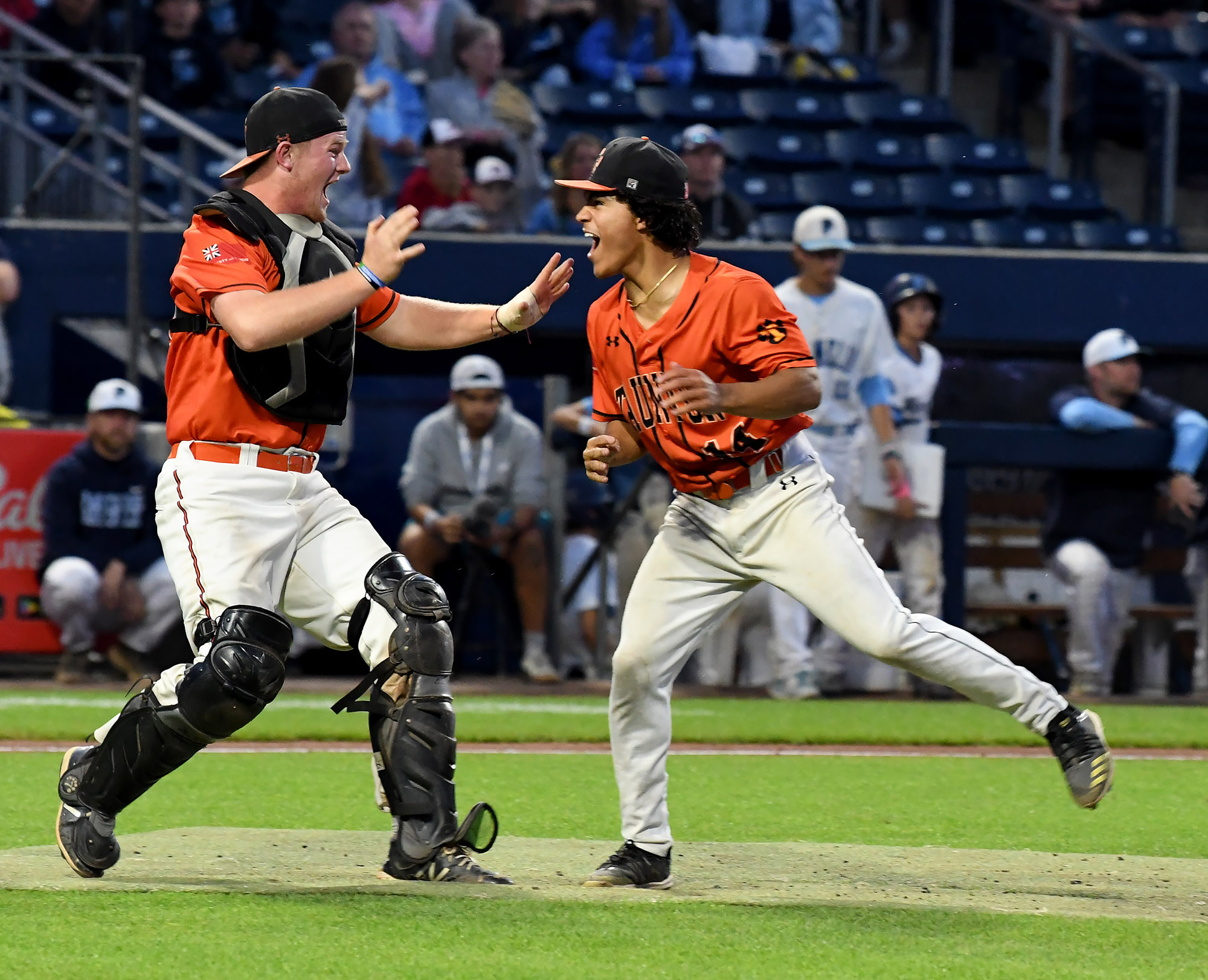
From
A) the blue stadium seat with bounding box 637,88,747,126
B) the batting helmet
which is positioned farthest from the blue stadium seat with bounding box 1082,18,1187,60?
the batting helmet

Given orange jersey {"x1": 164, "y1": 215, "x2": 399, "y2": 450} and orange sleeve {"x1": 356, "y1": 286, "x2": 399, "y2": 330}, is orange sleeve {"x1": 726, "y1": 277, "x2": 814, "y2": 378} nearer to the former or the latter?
orange sleeve {"x1": 356, "y1": 286, "x2": 399, "y2": 330}

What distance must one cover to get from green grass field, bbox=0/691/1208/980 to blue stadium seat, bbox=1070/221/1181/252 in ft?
21.9

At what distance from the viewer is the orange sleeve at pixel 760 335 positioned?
4.45 meters

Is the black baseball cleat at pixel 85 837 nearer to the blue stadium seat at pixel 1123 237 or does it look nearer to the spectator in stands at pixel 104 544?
the spectator in stands at pixel 104 544

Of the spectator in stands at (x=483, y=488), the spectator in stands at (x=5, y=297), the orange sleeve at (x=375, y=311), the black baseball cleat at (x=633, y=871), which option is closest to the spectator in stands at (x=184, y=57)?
the spectator in stands at (x=5, y=297)

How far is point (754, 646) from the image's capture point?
33.3 feet

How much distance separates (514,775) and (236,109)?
771 centimetres

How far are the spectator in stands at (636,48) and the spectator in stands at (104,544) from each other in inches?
217

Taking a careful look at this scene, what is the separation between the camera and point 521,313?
4.64m

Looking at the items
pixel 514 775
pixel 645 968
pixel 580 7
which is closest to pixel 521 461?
pixel 514 775

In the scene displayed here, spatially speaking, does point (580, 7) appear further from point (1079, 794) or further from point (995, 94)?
point (1079, 794)

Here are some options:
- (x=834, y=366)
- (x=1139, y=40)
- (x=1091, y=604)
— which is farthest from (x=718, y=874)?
(x=1139, y=40)

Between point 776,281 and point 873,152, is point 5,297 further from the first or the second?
point 873,152

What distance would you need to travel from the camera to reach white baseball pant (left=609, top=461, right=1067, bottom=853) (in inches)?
176
